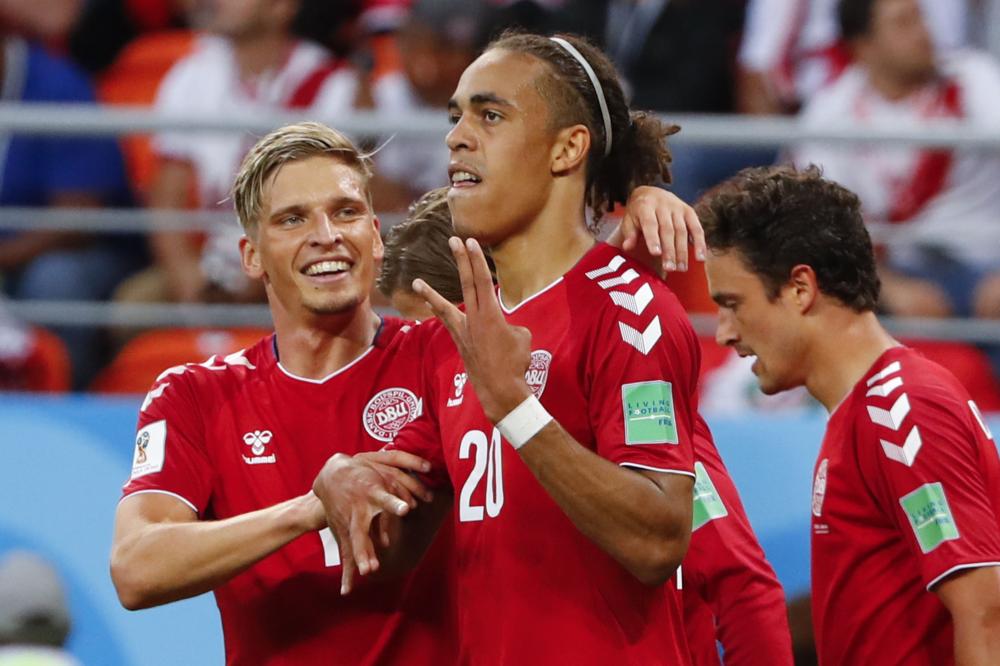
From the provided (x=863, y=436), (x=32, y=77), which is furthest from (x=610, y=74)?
(x=32, y=77)

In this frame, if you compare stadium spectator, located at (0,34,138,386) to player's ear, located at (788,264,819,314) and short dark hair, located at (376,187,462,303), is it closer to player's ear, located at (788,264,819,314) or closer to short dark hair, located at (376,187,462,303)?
short dark hair, located at (376,187,462,303)

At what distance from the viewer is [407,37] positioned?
677 centimetres

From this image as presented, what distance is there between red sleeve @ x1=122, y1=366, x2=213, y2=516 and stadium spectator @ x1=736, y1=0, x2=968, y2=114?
4.11m

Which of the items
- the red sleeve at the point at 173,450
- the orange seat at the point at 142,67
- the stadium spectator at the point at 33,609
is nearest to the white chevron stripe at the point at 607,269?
the red sleeve at the point at 173,450

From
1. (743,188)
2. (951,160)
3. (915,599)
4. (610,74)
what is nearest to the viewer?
(610,74)

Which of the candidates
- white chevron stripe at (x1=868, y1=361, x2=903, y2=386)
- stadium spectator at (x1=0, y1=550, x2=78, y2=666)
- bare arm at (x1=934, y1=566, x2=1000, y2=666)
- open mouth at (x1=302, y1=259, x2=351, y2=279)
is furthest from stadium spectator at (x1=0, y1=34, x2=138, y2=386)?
bare arm at (x1=934, y1=566, x2=1000, y2=666)

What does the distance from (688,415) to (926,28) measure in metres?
4.30

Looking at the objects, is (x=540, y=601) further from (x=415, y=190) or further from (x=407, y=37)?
(x=407, y=37)

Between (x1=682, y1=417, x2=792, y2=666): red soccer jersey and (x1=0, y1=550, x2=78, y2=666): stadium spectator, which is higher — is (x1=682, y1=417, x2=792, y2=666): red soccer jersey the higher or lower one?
the lower one

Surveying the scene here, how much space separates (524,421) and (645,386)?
9.4 inches

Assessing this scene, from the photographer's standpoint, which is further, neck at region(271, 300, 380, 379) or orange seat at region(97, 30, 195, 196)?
orange seat at region(97, 30, 195, 196)

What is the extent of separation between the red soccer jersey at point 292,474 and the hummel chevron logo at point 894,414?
0.99 meters

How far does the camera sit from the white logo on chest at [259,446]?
3.46 m

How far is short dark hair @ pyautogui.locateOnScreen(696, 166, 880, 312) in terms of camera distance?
3697 mm
